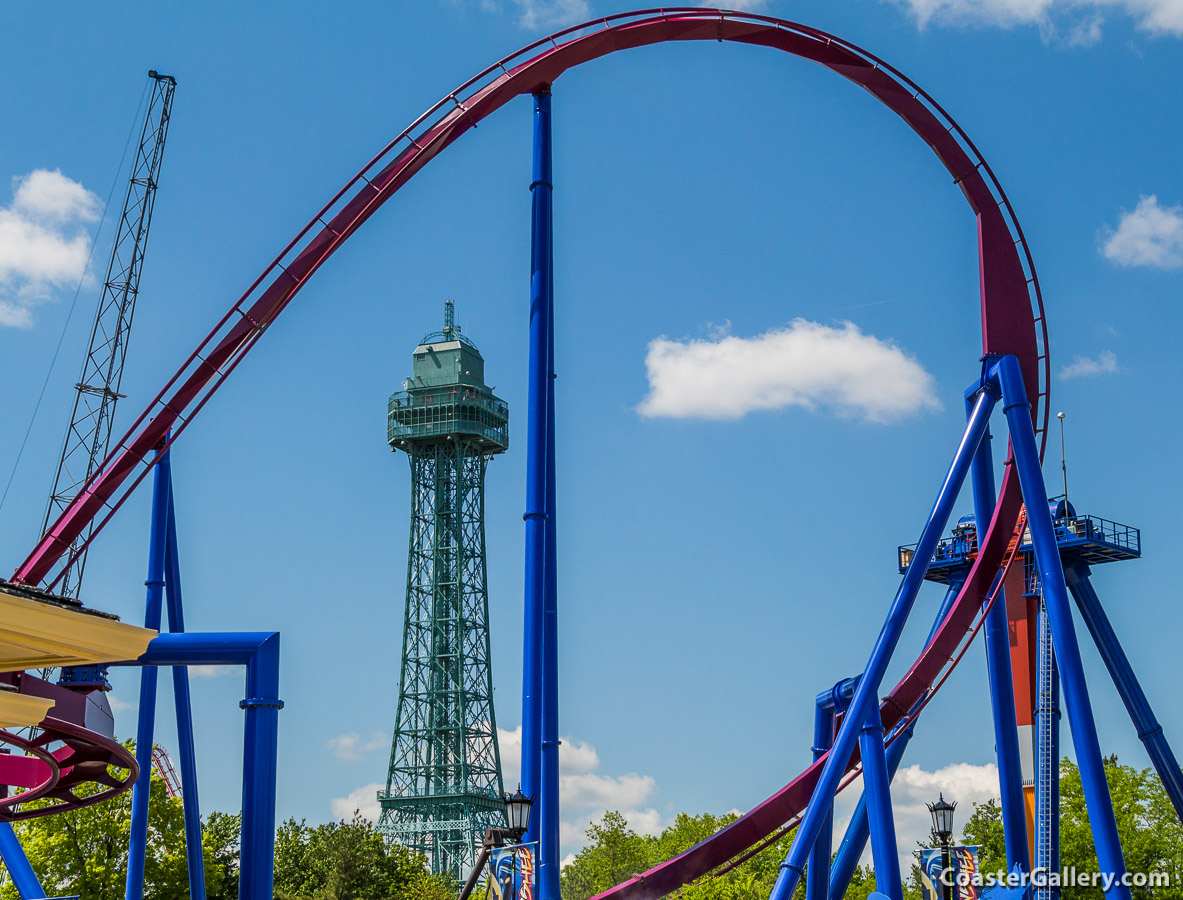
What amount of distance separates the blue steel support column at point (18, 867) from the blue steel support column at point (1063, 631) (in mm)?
11606

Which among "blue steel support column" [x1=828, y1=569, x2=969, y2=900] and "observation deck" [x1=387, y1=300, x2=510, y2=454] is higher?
"observation deck" [x1=387, y1=300, x2=510, y2=454]

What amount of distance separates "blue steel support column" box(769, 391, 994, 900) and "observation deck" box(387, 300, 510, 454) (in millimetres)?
48118

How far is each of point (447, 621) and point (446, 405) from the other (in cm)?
1060

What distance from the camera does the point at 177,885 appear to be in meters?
31.5

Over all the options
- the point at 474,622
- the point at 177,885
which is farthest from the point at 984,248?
the point at 474,622

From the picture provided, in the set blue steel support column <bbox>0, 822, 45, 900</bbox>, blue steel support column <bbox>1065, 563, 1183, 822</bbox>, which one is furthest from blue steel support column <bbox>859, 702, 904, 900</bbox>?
blue steel support column <bbox>0, 822, 45, 900</bbox>

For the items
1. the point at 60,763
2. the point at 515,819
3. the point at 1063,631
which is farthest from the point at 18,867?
the point at 1063,631

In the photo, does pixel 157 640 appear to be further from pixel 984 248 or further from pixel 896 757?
pixel 984 248

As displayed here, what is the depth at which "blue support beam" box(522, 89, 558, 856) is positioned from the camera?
47.5 ft

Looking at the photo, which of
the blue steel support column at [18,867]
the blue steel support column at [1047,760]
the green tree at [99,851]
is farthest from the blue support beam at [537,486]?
the green tree at [99,851]

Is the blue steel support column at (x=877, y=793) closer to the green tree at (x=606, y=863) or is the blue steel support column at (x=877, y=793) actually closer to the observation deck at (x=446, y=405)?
the green tree at (x=606, y=863)

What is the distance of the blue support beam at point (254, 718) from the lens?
31.0 ft

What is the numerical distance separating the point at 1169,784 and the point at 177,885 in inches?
888

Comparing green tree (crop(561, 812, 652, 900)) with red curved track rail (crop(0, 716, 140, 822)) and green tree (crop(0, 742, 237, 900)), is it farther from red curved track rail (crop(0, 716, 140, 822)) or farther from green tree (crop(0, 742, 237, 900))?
red curved track rail (crop(0, 716, 140, 822))
